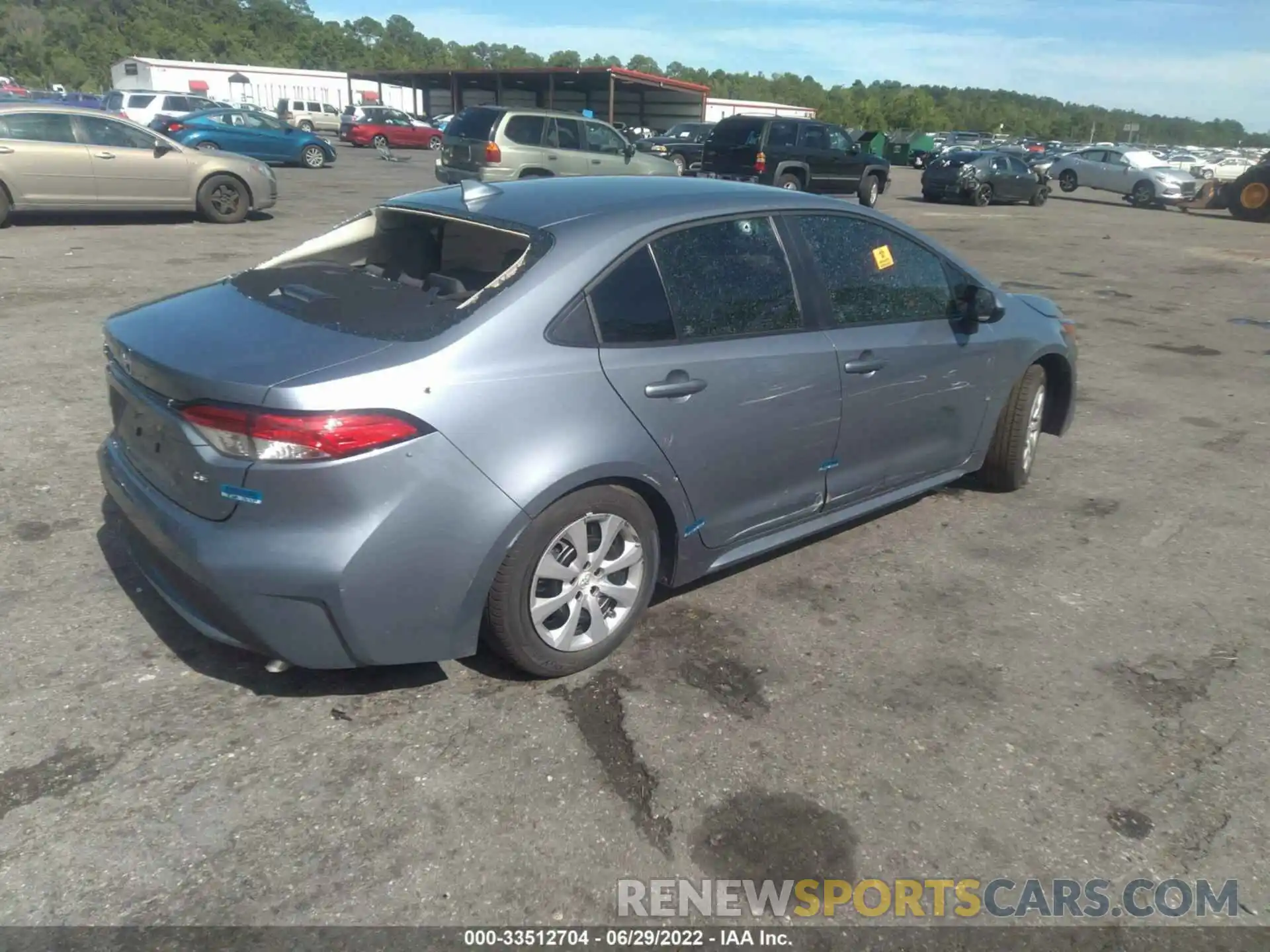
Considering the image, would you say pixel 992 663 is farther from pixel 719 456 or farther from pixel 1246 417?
pixel 1246 417

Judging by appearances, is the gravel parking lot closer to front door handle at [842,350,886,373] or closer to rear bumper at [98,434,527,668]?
rear bumper at [98,434,527,668]

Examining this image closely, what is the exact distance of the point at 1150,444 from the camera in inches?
251

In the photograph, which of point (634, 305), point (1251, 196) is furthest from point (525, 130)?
point (1251, 196)

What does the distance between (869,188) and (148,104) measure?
21.0 metres

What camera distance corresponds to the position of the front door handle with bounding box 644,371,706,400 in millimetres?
3340

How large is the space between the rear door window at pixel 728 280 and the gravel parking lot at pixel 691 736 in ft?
3.77

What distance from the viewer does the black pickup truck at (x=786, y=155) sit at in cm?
2123

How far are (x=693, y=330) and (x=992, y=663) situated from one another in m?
1.67

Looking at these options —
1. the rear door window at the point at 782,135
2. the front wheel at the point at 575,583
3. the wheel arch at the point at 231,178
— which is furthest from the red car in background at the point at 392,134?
the front wheel at the point at 575,583

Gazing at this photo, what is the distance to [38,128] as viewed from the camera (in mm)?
12859

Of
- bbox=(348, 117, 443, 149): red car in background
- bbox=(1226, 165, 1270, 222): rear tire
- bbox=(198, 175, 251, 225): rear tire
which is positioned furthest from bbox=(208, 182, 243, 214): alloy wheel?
bbox=(348, 117, 443, 149): red car in background

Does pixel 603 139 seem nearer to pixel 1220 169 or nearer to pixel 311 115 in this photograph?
pixel 1220 169

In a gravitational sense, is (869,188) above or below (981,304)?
below

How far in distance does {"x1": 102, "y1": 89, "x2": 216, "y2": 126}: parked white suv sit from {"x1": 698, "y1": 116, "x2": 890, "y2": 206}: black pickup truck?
647 inches
